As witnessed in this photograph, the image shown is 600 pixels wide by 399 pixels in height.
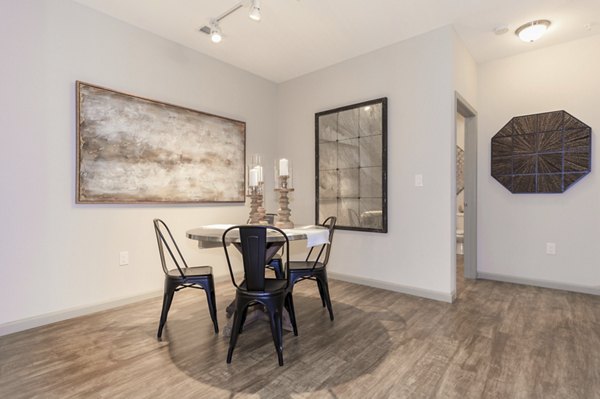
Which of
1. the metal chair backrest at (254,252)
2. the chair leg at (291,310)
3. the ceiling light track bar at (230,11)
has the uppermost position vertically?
the ceiling light track bar at (230,11)

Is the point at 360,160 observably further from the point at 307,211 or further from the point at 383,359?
the point at 383,359

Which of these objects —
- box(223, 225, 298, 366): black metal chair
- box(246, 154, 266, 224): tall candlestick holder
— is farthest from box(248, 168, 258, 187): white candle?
box(223, 225, 298, 366): black metal chair

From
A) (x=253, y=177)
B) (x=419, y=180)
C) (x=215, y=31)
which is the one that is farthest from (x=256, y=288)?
(x=215, y=31)

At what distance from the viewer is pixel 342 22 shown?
3002 millimetres

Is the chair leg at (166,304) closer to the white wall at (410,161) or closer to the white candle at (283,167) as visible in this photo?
the white candle at (283,167)

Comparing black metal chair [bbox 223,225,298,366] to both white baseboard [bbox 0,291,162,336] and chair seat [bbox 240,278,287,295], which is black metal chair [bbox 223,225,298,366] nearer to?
chair seat [bbox 240,278,287,295]

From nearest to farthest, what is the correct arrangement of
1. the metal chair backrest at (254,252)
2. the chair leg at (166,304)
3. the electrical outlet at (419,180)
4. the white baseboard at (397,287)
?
the metal chair backrest at (254,252)
the chair leg at (166,304)
the white baseboard at (397,287)
the electrical outlet at (419,180)

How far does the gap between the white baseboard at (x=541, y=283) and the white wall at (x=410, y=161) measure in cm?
120

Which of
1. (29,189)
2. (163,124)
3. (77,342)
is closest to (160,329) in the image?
(77,342)

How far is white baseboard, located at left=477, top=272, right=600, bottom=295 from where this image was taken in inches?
128

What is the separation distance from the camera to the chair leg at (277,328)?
187 cm

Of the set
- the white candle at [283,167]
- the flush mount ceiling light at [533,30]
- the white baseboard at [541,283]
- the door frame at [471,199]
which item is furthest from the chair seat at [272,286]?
the flush mount ceiling light at [533,30]

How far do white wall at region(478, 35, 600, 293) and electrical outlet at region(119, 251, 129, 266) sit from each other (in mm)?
3963

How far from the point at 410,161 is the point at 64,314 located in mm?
3417
